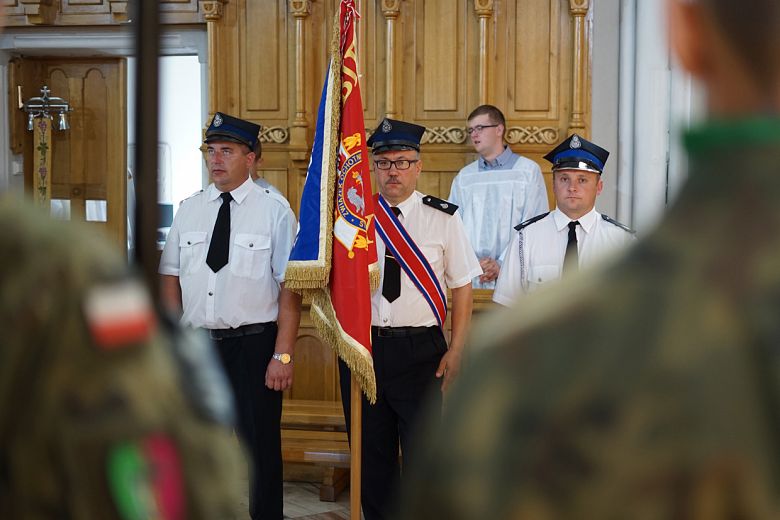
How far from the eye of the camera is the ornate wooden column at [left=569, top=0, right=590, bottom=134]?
5.73m

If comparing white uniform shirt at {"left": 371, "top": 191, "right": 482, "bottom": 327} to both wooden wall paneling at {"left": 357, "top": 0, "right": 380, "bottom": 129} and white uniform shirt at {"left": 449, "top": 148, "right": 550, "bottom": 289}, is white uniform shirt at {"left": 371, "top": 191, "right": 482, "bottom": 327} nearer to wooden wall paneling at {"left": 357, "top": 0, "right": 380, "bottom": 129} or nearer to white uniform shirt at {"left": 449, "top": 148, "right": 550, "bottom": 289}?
white uniform shirt at {"left": 449, "top": 148, "right": 550, "bottom": 289}

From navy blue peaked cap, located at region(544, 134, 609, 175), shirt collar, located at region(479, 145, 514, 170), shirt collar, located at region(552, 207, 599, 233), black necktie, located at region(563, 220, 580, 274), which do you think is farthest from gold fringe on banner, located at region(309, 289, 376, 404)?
shirt collar, located at region(479, 145, 514, 170)

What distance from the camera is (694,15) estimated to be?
677 mm

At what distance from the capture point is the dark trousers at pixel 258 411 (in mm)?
3893

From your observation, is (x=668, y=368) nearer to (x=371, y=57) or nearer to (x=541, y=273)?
(x=541, y=273)

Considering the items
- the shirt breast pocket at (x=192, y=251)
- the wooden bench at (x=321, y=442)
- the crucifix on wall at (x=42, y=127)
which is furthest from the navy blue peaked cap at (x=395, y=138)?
the crucifix on wall at (x=42, y=127)

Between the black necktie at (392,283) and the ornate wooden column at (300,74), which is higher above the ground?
the ornate wooden column at (300,74)

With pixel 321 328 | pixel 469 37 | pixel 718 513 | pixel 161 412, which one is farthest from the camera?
pixel 469 37

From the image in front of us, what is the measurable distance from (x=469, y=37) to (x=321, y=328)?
2.75 metres

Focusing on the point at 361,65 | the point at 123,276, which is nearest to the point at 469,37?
the point at 361,65

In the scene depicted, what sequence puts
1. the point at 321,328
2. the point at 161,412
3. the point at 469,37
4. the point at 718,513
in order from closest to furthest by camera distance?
the point at 718,513 → the point at 161,412 → the point at 321,328 → the point at 469,37

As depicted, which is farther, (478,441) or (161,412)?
(161,412)

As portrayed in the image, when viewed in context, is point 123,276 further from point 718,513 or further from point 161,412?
point 718,513

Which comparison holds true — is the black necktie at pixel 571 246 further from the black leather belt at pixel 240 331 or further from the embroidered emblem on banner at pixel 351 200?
the black leather belt at pixel 240 331
